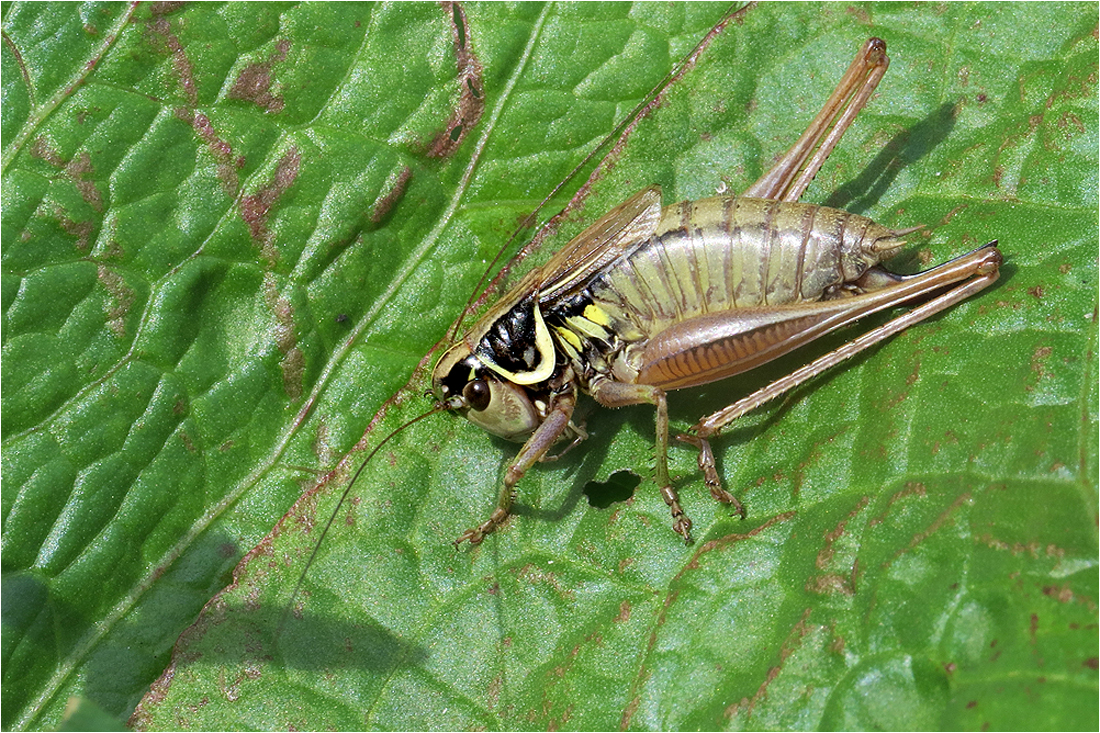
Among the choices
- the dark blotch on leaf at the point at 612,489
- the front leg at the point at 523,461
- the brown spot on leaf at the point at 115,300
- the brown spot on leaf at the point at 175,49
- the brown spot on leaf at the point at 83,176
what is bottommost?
the dark blotch on leaf at the point at 612,489

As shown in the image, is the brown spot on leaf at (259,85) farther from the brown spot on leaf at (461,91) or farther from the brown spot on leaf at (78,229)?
the brown spot on leaf at (78,229)

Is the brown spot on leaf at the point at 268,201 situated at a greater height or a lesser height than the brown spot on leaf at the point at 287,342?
greater

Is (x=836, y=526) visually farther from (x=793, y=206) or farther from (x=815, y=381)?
(x=793, y=206)

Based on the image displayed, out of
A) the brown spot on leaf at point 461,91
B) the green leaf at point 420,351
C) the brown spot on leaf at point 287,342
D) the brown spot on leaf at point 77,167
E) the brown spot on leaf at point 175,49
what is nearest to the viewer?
the green leaf at point 420,351

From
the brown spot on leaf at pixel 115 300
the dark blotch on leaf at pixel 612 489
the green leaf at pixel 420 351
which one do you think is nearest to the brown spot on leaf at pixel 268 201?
the green leaf at pixel 420 351

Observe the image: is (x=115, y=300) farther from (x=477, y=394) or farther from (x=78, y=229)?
(x=477, y=394)

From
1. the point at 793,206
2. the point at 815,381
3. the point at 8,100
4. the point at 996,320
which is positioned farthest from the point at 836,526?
the point at 8,100

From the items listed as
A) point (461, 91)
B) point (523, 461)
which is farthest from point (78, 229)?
point (523, 461)
